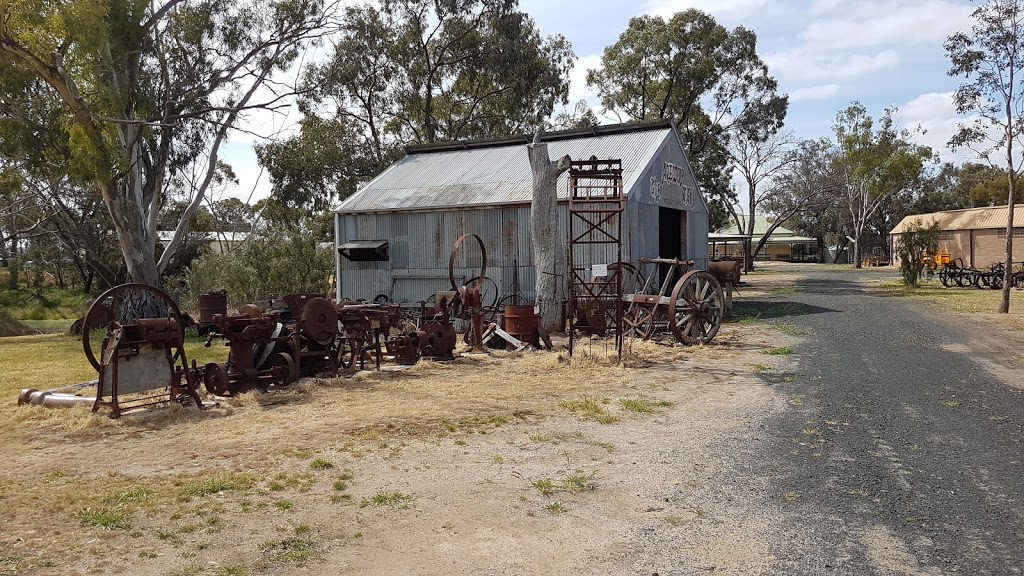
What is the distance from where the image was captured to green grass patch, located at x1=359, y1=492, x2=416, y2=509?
A: 17.0ft

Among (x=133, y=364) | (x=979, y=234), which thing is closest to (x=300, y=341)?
(x=133, y=364)

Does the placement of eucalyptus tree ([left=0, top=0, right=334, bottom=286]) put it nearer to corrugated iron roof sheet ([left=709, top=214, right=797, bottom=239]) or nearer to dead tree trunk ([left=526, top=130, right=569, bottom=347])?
dead tree trunk ([left=526, top=130, right=569, bottom=347])

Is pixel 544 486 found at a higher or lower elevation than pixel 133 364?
lower

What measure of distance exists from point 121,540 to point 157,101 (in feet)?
69.3

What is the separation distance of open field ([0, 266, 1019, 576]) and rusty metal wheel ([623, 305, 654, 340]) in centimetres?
404

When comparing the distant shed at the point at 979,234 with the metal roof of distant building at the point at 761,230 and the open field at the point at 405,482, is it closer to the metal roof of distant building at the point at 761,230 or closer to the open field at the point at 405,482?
the metal roof of distant building at the point at 761,230

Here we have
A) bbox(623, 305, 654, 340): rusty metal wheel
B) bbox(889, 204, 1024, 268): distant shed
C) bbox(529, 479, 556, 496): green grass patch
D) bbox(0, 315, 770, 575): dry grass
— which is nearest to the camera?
bbox(0, 315, 770, 575): dry grass

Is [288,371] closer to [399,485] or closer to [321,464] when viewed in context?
[321,464]

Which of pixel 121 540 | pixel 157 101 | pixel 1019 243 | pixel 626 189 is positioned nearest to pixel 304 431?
pixel 121 540

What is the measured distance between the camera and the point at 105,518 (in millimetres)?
4883

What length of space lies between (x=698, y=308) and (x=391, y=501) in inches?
387

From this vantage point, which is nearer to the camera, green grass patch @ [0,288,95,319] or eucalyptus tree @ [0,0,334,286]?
eucalyptus tree @ [0,0,334,286]

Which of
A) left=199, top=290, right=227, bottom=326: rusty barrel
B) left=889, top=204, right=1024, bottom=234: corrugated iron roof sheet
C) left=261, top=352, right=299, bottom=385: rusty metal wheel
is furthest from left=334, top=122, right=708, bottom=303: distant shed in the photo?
left=889, top=204, right=1024, bottom=234: corrugated iron roof sheet

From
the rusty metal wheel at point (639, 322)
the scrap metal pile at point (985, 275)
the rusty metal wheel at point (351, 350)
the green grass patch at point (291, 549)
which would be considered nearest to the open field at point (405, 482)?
the green grass patch at point (291, 549)
